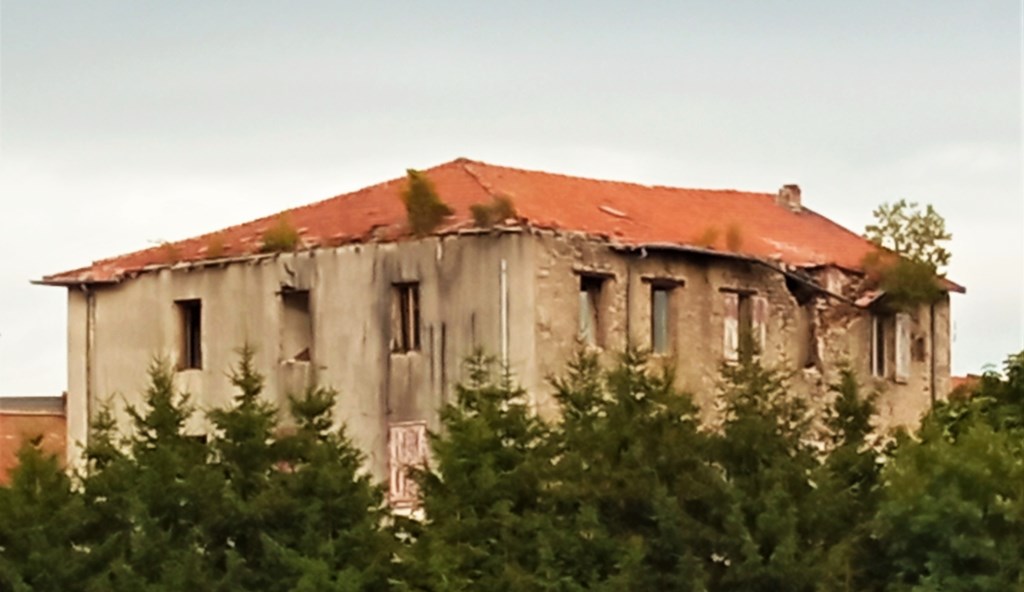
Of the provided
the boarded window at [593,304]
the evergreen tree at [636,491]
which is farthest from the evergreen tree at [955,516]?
the boarded window at [593,304]

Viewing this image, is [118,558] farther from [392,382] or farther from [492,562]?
[392,382]

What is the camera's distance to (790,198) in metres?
41.5

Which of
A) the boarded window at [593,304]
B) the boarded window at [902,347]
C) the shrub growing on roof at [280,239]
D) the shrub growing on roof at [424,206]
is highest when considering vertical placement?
the shrub growing on roof at [424,206]

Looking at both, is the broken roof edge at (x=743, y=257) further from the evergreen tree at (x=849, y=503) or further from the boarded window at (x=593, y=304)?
the evergreen tree at (x=849, y=503)

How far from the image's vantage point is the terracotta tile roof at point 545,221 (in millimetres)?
34000

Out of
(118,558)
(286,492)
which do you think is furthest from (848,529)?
(118,558)

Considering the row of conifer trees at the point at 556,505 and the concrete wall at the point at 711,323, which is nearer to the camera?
the row of conifer trees at the point at 556,505

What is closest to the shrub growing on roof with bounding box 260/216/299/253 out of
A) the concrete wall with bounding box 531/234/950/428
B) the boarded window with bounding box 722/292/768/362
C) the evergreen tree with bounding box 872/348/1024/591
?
the concrete wall with bounding box 531/234/950/428

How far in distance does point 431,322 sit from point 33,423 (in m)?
9.15

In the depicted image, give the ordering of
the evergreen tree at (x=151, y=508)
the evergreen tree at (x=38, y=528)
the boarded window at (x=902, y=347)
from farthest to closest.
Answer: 1. the boarded window at (x=902, y=347)
2. the evergreen tree at (x=38, y=528)
3. the evergreen tree at (x=151, y=508)

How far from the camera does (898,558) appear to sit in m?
24.0

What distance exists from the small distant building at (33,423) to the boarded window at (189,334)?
2.97m

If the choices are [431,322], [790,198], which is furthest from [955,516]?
[790,198]

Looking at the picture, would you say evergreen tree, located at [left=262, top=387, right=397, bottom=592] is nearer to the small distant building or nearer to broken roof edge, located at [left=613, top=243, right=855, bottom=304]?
broken roof edge, located at [left=613, top=243, right=855, bottom=304]
